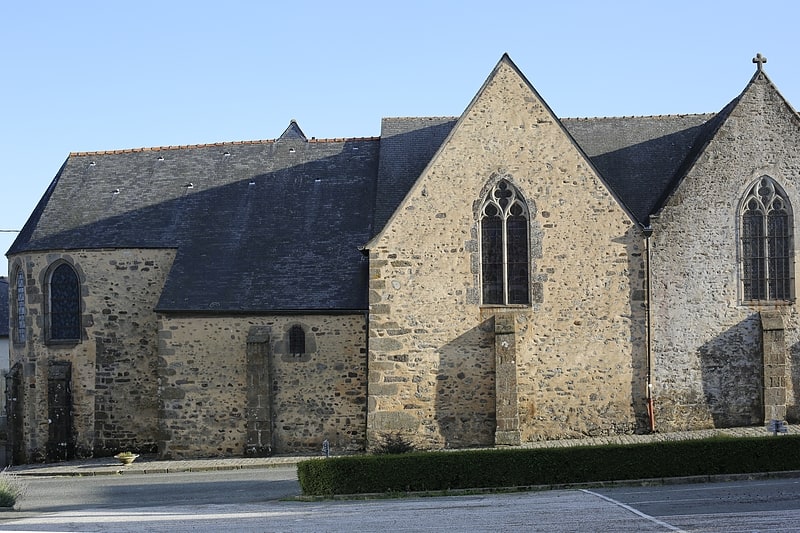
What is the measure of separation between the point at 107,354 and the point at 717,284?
51.2ft

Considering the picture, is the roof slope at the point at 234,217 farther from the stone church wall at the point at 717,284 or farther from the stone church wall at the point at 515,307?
the stone church wall at the point at 717,284

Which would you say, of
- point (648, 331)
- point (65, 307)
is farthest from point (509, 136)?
point (65, 307)

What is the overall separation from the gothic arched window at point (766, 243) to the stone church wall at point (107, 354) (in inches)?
577

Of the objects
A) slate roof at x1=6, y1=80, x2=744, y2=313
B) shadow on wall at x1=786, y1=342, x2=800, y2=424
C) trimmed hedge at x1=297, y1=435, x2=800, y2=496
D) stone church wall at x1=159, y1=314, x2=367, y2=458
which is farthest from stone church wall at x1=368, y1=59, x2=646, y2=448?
trimmed hedge at x1=297, y1=435, x2=800, y2=496

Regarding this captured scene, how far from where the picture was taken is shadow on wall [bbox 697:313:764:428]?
871 inches

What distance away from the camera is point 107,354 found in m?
24.9

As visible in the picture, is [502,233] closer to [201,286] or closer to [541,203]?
[541,203]

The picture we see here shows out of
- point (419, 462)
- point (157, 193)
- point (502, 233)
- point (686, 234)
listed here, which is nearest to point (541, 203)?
point (502, 233)

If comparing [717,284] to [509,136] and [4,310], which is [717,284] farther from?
[4,310]

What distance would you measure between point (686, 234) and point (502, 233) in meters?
4.39

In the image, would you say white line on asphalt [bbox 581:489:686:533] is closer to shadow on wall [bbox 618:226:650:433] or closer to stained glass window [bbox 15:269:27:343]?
shadow on wall [bbox 618:226:650:433]

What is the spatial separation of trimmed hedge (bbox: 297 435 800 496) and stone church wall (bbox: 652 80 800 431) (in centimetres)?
499

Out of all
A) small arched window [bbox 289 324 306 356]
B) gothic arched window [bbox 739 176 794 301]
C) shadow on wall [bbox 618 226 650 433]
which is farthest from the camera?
small arched window [bbox 289 324 306 356]

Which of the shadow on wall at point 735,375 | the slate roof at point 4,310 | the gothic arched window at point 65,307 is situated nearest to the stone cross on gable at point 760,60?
the shadow on wall at point 735,375
